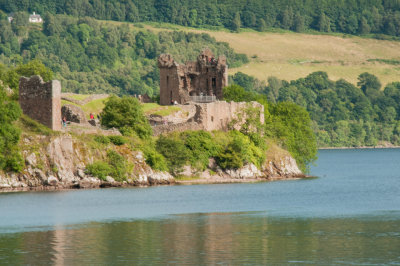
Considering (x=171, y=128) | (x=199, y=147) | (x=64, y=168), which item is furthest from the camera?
(x=171, y=128)

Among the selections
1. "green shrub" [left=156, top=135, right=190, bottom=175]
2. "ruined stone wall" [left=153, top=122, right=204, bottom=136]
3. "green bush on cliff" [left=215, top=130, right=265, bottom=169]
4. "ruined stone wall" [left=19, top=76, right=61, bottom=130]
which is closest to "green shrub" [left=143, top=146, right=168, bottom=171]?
"green shrub" [left=156, top=135, right=190, bottom=175]

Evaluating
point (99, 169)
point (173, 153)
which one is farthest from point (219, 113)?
point (99, 169)

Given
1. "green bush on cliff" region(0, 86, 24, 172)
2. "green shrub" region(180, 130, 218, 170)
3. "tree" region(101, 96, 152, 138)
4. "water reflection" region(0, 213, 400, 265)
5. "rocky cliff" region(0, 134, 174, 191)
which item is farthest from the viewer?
"green shrub" region(180, 130, 218, 170)

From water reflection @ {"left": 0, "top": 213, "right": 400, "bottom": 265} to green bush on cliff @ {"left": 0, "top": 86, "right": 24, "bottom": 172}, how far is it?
2244 centimetres

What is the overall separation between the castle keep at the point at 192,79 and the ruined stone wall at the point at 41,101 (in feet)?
122

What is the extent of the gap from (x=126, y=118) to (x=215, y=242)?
4580 cm

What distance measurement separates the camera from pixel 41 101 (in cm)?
8344

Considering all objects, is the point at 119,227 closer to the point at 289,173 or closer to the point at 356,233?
the point at 356,233

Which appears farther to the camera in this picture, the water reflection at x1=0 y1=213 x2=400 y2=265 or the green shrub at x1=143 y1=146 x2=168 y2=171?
the green shrub at x1=143 y1=146 x2=168 y2=171

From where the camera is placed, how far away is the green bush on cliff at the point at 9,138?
252 feet

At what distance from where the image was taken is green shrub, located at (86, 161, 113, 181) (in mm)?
80500

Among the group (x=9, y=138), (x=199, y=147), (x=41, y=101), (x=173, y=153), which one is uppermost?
(x=41, y=101)

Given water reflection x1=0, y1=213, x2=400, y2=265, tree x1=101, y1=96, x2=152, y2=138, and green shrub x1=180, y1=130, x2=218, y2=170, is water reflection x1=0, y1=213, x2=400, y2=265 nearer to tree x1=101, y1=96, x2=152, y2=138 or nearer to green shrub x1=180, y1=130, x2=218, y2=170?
tree x1=101, y1=96, x2=152, y2=138

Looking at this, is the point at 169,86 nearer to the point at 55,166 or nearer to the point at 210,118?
the point at 210,118
